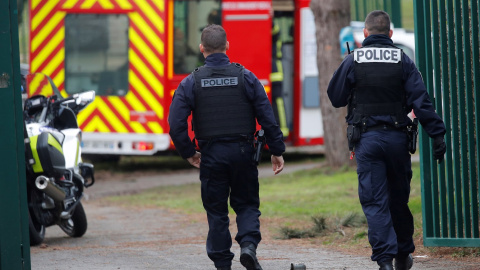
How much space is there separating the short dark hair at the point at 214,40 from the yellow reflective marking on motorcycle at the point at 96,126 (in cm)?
819

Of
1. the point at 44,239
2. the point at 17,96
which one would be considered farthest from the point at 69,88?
the point at 17,96

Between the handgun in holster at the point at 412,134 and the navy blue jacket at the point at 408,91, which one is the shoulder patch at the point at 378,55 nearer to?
the navy blue jacket at the point at 408,91

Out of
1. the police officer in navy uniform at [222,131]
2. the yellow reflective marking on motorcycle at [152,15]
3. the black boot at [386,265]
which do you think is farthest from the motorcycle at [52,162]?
the yellow reflective marking on motorcycle at [152,15]

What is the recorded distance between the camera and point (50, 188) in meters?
7.80

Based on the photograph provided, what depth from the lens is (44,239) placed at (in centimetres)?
867

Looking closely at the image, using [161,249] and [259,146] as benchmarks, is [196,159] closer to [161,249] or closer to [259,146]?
[259,146]

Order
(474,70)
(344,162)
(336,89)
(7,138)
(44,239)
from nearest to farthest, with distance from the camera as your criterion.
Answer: (7,138), (336,89), (474,70), (44,239), (344,162)

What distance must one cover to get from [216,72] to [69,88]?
28.2 ft

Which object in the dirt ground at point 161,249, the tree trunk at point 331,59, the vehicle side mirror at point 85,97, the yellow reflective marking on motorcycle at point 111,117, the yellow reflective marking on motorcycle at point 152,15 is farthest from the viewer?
the yellow reflective marking on motorcycle at point 111,117

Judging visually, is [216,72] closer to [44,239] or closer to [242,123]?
[242,123]

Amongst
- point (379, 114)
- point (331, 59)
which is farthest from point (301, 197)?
point (379, 114)

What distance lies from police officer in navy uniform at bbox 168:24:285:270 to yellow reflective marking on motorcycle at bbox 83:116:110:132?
8197 millimetres

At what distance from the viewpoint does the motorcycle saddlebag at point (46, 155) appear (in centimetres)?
775

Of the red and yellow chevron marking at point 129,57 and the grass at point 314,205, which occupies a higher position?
the red and yellow chevron marking at point 129,57
